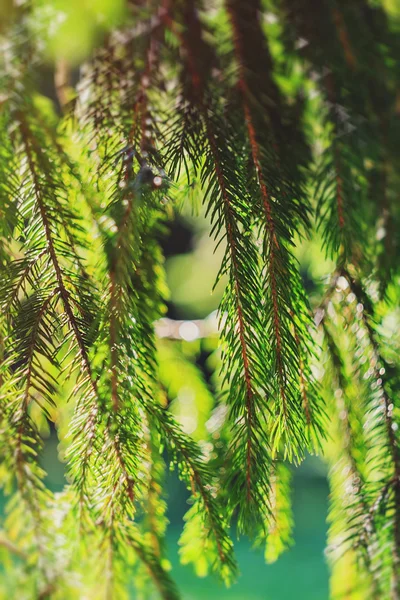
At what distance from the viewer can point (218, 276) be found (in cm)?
46

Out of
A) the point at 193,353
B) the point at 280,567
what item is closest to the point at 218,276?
the point at 193,353

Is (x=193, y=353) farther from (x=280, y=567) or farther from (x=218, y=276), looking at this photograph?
(x=280, y=567)

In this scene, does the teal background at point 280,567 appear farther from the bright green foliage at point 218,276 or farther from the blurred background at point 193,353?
the bright green foliage at point 218,276

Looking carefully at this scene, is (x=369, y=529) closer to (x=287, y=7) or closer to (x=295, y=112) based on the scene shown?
(x=295, y=112)

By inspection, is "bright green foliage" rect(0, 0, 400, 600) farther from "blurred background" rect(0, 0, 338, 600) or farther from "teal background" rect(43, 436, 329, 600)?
"teal background" rect(43, 436, 329, 600)

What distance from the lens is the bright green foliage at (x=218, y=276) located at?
431 mm

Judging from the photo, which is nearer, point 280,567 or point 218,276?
point 218,276

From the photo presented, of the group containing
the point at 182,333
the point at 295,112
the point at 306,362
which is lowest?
the point at 306,362

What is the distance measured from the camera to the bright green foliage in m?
0.43

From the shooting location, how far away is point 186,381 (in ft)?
2.95

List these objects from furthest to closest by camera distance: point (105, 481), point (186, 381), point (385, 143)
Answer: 1. point (186, 381)
2. point (385, 143)
3. point (105, 481)

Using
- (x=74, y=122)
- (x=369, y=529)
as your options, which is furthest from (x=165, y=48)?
(x=369, y=529)

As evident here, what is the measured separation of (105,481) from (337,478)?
1.15 feet

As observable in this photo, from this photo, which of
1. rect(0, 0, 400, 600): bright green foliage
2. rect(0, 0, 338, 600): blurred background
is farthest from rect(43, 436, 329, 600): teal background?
rect(0, 0, 400, 600): bright green foliage
